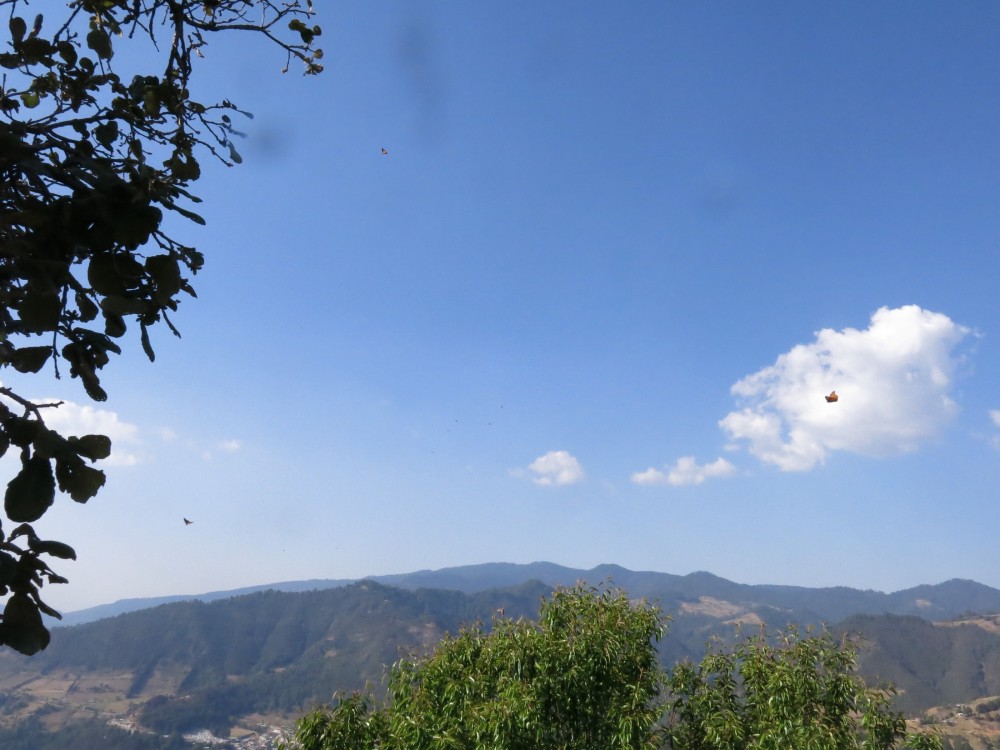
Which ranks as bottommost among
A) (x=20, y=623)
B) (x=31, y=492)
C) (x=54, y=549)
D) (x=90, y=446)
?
(x=20, y=623)

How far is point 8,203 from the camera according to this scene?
192 centimetres

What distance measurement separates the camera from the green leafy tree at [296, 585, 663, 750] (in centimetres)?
881

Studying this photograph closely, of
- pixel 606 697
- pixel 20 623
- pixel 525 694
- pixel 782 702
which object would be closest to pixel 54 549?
pixel 20 623

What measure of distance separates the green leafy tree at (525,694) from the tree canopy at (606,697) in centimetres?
2

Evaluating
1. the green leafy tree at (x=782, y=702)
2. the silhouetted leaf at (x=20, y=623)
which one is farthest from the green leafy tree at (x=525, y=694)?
the silhouetted leaf at (x=20, y=623)

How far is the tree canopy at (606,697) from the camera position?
29.3 feet

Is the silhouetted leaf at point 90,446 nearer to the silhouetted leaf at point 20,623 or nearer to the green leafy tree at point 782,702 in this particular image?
the silhouetted leaf at point 20,623

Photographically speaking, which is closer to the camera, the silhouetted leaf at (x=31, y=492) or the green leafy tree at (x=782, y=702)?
the silhouetted leaf at (x=31, y=492)

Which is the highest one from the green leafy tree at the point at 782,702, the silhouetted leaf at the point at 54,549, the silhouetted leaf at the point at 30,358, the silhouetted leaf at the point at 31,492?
the silhouetted leaf at the point at 30,358

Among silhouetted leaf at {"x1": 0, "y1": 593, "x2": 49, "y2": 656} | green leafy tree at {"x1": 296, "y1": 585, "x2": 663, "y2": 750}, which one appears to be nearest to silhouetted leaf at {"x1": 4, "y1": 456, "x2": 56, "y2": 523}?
silhouetted leaf at {"x1": 0, "y1": 593, "x2": 49, "y2": 656}

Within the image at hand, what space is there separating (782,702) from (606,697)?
2.62 m

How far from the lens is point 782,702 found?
9.71 meters

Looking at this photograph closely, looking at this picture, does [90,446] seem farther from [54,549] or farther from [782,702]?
[782,702]

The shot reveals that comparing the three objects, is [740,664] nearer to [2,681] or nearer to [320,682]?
[320,682]
